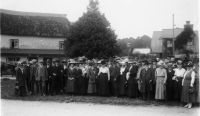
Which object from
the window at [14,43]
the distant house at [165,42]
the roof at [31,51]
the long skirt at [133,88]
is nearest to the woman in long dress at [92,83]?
the long skirt at [133,88]

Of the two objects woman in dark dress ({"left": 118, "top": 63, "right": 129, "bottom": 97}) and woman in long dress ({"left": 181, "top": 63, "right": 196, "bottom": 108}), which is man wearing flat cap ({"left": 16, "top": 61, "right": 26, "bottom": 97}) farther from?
woman in long dress ({"left": 181, "top": 63, "right": 196, "bottom": 108})

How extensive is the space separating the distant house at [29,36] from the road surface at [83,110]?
31072 millimetres

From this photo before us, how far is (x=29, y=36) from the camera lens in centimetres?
4322

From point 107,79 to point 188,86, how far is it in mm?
4394

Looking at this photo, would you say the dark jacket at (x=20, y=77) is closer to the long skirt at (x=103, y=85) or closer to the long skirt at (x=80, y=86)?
the long skirt at (x=80, y=86)

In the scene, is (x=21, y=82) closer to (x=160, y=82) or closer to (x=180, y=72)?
(x=160, y=82)

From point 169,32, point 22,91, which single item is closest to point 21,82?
point 22,91

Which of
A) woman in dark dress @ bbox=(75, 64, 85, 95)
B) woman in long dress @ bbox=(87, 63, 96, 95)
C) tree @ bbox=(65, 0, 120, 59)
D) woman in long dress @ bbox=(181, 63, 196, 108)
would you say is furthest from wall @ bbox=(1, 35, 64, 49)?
woman in long dress @ bbox=(181, 63, 196, 108)

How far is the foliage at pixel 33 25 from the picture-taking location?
4294 cm

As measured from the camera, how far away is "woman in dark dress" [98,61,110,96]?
14.8 m

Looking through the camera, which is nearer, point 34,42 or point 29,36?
point 29,36

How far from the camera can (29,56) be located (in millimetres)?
41969

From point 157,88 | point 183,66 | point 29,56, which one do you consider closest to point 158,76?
point 157,88

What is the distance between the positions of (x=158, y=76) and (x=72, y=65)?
16.0ft
